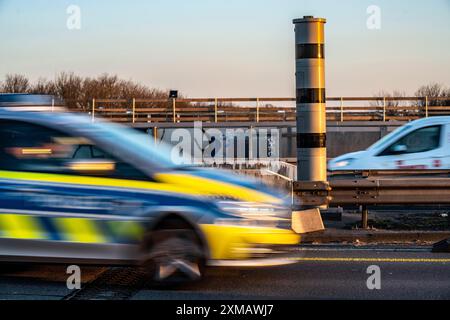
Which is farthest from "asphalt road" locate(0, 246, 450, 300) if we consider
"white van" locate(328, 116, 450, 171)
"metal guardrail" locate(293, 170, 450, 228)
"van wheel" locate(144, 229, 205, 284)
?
"white van" locate(328, 116, 450, 171)

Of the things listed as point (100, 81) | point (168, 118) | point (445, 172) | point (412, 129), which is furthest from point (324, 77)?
point (100, 81)

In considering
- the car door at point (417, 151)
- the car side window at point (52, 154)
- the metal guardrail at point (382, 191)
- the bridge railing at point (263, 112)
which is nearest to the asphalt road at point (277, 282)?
the car side window at point (52, 154)

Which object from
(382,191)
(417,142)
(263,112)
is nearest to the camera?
(382,191)

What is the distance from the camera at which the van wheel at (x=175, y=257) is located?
711 centimetres

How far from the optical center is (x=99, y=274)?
26.4 feet

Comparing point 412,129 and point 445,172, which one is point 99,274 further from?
point 412,129

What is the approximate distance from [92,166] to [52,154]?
1.44ft

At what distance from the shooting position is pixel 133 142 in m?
7.55

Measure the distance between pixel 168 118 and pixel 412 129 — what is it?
22.5 m

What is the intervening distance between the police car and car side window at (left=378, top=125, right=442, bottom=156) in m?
9.36

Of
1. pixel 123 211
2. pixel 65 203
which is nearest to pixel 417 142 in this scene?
pixel 123 211

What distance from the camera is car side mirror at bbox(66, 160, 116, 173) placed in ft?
23.5

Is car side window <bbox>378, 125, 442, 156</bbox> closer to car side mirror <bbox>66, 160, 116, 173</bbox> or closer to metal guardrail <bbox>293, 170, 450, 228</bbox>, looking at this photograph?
metal guardrail <bbox>293, 170, 450, 228</bbox>

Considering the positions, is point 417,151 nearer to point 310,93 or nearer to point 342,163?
point 342,163
